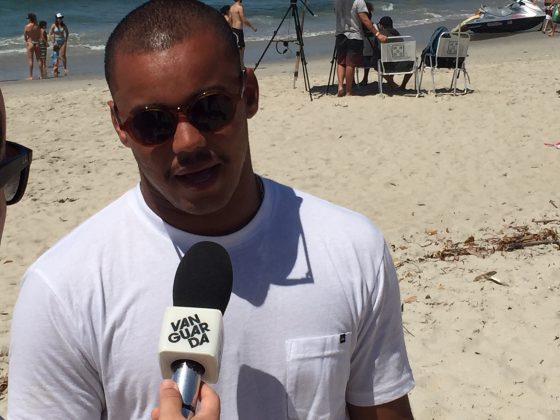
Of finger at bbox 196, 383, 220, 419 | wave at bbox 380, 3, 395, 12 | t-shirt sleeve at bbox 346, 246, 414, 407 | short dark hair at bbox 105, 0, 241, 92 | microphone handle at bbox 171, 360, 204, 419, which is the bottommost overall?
wave at bbox 380, 3, 395, 12

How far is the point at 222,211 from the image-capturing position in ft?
5.72

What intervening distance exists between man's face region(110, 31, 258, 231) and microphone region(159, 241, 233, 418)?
20cm

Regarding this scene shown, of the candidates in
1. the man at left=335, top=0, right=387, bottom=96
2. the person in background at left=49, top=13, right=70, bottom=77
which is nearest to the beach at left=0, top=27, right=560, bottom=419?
the man at left=335, top=0, right=387, bottom=96

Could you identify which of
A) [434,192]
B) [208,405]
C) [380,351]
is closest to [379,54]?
[434,192]

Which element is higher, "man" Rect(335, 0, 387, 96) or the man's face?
the man's face

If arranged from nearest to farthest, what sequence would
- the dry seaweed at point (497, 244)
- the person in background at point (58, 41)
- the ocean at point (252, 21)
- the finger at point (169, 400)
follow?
the finger at point (169, 400) → the dry seaweed at point (497, 244) → the person in background at point (58, 41) → the ocean at point (252, 21)

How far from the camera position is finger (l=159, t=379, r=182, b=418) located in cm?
118

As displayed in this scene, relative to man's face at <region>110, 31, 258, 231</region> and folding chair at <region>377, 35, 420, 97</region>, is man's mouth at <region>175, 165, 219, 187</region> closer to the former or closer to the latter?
man's face at <region>110, 31, 258, 231</region>

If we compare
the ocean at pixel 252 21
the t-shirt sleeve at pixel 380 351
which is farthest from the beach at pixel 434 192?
the ocean at pixel 252 21

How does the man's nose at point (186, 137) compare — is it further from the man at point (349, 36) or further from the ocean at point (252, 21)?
the ocean at point (252, 21)

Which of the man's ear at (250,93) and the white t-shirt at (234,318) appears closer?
the white t-shirt at (234,318)

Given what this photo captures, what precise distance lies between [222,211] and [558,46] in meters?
20.2

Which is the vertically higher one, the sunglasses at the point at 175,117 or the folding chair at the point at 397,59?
the sunglasses at the point at 175,117

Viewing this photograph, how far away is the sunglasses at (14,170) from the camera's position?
1.61 m
